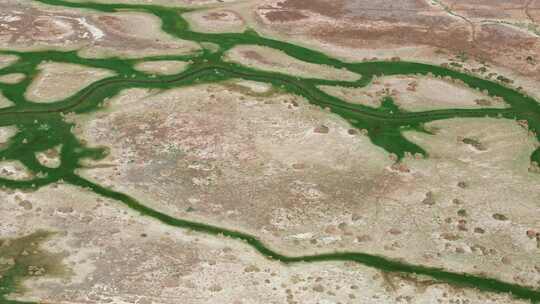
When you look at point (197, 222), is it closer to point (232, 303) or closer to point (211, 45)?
point (232, 303)

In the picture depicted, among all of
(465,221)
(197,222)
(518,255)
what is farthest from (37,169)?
(518,255)

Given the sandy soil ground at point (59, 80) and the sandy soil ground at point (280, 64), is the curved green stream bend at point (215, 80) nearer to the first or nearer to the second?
the sandy soil ground at point (59, 80)

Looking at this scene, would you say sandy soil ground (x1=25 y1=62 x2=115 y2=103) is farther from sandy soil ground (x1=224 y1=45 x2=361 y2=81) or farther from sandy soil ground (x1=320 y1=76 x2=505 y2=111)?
sandy soil ground (x1=320 y1=76 x2=505 y2=111)

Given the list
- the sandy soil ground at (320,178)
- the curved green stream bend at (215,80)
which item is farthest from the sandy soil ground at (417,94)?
the sandy soil ground at (320,178)

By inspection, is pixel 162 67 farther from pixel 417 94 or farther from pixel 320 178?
pixel 417 94

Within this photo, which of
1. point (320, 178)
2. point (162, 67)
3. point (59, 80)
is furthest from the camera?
point (162, 67)

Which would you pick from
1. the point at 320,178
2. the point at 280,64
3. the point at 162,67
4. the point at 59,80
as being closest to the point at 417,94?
the point at 280,64

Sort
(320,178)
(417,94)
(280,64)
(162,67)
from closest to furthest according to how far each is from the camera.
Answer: (320,178) < (417,94) < (162,67) < (280,64)

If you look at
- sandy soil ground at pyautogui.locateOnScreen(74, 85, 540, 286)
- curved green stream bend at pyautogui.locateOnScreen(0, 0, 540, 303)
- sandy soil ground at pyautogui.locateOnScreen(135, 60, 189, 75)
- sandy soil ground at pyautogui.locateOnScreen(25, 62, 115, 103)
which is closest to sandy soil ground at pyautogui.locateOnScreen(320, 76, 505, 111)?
curved green stream bend at pyautogui.locateOnScreen(0, 0, 540, 303)
